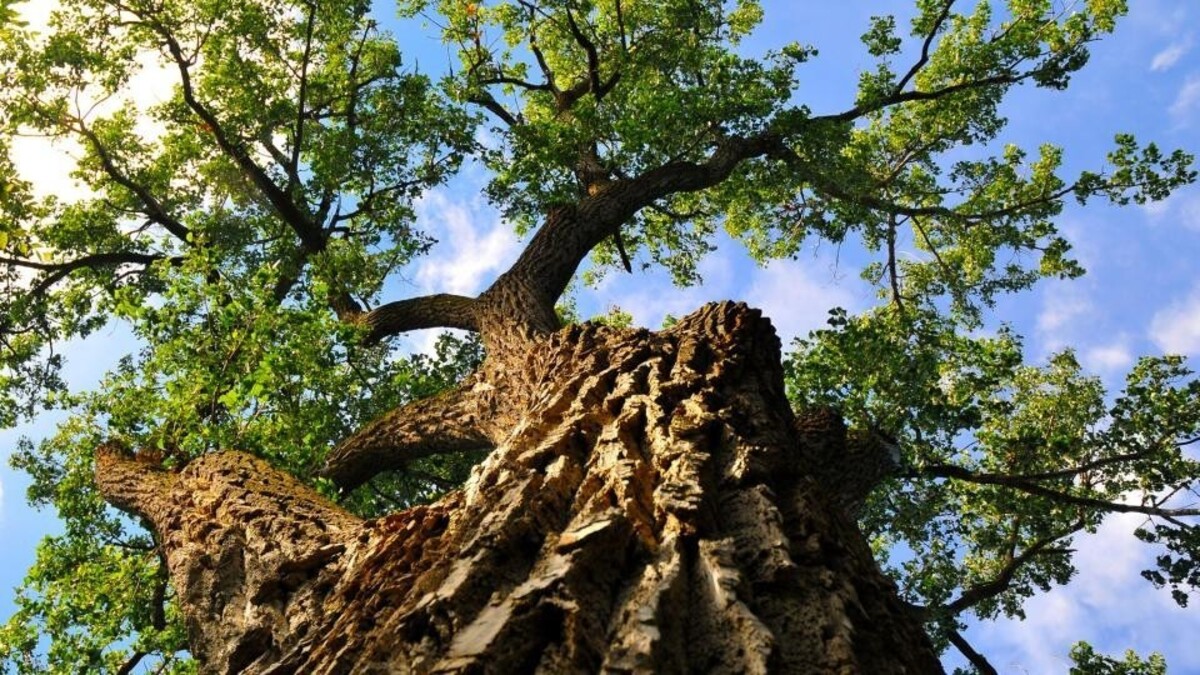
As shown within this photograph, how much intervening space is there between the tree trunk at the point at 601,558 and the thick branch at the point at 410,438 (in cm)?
234

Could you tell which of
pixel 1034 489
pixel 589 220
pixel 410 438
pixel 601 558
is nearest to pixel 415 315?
pixel 589 220

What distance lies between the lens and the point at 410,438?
8.00m

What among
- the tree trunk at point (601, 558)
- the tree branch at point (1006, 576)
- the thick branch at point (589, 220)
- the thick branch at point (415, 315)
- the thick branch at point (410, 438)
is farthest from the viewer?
the tree branch at point (1006, 576)

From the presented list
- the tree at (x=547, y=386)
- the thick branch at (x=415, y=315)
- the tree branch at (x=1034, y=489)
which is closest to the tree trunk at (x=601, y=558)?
the tree at (x=547, y=386)

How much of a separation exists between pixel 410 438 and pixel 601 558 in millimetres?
5792

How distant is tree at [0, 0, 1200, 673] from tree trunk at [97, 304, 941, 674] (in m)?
0.02

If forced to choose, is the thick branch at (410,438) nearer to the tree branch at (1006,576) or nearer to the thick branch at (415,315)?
the thick branch at (415,315)

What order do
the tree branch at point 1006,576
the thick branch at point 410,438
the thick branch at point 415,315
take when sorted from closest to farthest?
the thick branch at point 410,438 < the thick branch at point 415,315 < the tree branch at point 1006,576

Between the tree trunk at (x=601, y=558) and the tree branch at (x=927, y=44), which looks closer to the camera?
the tree trunk at (x=601, y=558)

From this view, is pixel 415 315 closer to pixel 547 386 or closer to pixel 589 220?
pixel 589 220

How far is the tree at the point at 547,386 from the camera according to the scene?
2.62m

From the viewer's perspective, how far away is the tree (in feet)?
8.59

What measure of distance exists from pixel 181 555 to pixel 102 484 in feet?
10.0

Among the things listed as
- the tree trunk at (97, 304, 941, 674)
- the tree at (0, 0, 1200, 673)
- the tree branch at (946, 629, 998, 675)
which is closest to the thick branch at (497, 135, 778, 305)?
the tree at (0, 0, 1200, 673)
